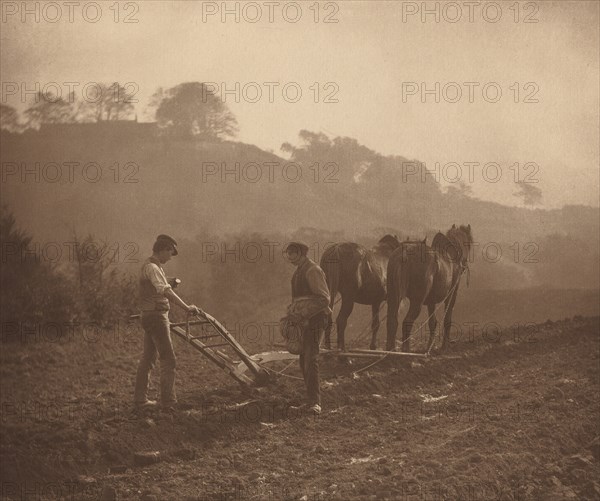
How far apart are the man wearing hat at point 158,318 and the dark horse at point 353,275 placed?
3.42m

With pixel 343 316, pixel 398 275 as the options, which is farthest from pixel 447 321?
pixel 343 316

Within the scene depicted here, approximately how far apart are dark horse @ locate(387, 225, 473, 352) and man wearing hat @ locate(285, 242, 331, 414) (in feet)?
9.17

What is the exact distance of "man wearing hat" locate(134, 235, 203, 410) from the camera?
690 cm

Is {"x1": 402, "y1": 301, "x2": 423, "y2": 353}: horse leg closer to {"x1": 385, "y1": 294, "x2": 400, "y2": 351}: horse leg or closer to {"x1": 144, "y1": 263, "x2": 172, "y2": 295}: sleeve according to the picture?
{"x1": 385, "y1": 294, "x2": 400, "y2": 351}: horse leg

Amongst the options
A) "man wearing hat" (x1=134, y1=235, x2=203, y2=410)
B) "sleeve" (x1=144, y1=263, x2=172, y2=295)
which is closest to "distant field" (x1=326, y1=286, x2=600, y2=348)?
"man wearing hat" (x1=134, y1=235, x2=203, y2=410)

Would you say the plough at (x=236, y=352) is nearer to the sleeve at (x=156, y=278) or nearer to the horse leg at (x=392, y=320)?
the sleeve at (x=156, y=278)

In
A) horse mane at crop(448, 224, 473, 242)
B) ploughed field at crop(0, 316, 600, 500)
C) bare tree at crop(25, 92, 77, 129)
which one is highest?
bare tree at crop(25, 92, 77, 129)

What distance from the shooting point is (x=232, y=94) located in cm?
1744

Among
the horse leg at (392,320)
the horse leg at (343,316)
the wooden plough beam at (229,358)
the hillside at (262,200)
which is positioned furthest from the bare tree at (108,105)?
the wooden plough beam at (229,358)

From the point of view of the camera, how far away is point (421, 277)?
10.3 m

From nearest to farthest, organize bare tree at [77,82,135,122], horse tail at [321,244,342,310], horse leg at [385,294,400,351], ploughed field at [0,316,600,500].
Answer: ploughed field at [0,316,600,500], horse leg at [385,294,400,351], horse tail at [321,244,342,310], bare tree at [77,82,135,122]

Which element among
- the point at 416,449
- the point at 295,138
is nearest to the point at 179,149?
the point at 295,138

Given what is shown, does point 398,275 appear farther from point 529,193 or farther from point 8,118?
point 8,118

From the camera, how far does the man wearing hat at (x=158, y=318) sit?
690 centimetres
